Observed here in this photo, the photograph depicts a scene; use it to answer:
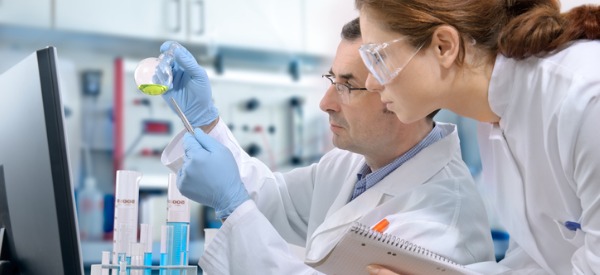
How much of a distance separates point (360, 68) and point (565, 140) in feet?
2.08

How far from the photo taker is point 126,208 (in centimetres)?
142

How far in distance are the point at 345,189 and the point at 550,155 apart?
640 millimetres

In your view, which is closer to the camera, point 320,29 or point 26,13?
point 26,13

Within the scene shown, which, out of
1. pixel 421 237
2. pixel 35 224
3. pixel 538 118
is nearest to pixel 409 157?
pixel 421 237

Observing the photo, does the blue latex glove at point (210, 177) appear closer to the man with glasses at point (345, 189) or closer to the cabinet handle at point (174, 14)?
the man with glasses at point (345, 189)

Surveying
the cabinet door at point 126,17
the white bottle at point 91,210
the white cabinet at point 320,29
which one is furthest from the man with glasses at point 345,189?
the white cabinet at point 320,29

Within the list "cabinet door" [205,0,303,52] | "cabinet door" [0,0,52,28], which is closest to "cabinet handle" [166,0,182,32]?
"cabinet door" [205,0,303,52]

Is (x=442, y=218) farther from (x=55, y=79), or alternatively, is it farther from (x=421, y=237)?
(x=55, y=79)

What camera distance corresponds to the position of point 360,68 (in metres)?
1.61

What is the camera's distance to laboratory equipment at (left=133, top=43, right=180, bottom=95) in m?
1.39

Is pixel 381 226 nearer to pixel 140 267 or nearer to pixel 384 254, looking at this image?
pixel 384 254

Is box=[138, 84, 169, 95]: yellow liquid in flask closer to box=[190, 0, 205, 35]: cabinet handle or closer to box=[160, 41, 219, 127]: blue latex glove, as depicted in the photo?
Answer: box=[160, 41, 219, 127]: blue latex glove

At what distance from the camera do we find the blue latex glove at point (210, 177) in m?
1.38

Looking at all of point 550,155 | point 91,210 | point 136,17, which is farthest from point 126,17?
point 550,155
